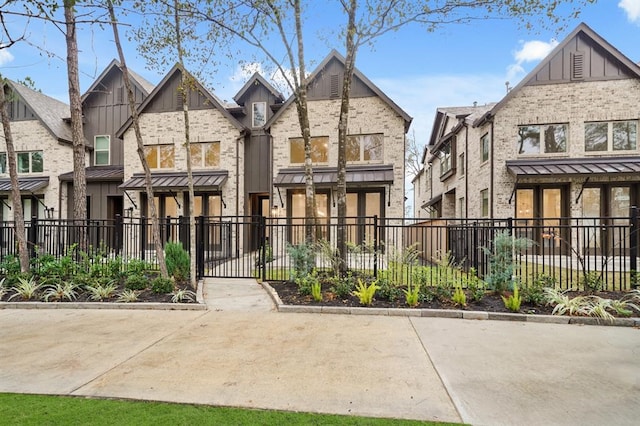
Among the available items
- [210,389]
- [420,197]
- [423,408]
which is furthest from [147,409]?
[420,197]

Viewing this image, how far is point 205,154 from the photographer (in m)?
15.6

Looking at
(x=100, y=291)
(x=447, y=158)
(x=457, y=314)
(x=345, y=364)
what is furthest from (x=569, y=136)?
(x=100, y=291)

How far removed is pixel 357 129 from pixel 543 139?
731 cm

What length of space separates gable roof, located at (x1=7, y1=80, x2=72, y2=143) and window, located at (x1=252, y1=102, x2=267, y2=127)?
9.97 meters

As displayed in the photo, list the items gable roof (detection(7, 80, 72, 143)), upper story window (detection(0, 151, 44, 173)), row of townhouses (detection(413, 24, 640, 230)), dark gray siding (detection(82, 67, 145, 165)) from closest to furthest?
row of townhouses (detection(413, 24, 640, 230)), gable roof (detection(7, 80, 72, 143)), upper story window (detection(0, 151, 44, 173)), dark gray siding (detection(82, 67, 145, 165))

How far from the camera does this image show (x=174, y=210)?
1552 cm

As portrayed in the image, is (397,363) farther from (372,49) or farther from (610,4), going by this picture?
(610,4)

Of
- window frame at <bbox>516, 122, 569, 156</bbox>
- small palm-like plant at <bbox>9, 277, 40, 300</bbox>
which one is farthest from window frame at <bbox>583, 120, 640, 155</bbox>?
small palm-like plant at <bbox>9, 277, 40, 300</bbox>

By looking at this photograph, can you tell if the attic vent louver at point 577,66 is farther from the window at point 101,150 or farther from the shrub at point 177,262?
the window at point 101,150

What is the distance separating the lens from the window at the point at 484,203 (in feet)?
46.5

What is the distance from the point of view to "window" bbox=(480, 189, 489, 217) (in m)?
14.2

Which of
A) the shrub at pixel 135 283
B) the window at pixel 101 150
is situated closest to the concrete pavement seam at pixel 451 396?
the shrub at pixel 135 283

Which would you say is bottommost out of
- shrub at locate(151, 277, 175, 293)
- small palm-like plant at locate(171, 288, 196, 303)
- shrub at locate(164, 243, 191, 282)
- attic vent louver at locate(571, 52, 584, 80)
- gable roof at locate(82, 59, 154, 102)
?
small palm-like plant at locate(171, 288, 196, 303)

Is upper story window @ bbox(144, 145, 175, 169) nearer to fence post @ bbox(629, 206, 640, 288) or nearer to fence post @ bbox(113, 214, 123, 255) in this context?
fence post @ bbox(113, 214, 123, 255)
